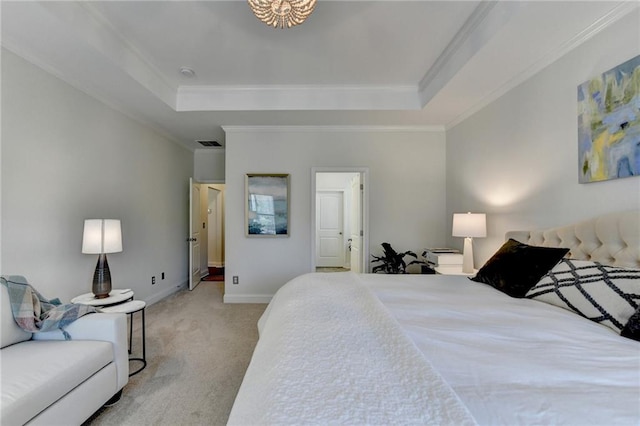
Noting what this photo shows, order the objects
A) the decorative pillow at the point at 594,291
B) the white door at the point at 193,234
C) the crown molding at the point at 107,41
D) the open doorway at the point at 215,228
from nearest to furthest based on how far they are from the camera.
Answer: the decorative pillow at the point at 594,291
the crown molding at the point at 107,41
the white door at the point at 193,234
the open doorway at the point at 215,228

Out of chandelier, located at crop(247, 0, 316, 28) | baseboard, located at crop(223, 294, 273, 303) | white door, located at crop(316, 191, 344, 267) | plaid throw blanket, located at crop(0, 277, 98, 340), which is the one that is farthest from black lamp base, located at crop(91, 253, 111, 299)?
white door, located at crop(316, 191, 344, 267)

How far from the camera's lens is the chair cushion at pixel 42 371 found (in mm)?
1193

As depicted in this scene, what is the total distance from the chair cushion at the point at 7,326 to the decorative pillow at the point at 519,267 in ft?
9.50

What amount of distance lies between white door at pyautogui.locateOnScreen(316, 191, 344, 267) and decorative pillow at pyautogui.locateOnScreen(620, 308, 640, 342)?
5778 mm

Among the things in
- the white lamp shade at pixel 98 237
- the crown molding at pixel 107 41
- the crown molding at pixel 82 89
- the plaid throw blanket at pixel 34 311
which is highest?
the crown molding at pixel 107 41

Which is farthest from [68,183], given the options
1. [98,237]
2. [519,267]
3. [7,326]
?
[519,267]

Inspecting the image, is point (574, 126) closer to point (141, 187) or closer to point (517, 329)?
point (517, 329)

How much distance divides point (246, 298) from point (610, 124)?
400 cm

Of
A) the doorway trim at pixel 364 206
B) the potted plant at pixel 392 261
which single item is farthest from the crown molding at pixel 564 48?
the potted plant at pixel 392 261

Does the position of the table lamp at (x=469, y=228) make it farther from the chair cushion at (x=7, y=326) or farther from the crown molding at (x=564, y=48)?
the chair cushion at (x=7, y=326)

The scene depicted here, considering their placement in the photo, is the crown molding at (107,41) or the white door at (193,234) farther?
the white door at (193,234)

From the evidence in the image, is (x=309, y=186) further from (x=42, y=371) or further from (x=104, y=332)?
(x=42, y=371)

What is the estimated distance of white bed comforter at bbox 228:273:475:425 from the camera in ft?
2.18

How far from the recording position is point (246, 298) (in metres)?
3.98
